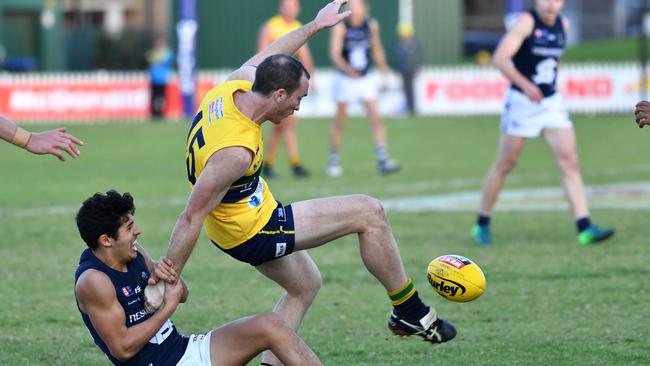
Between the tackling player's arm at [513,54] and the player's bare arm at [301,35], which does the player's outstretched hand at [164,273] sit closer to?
the player's bare arm at [301,35]

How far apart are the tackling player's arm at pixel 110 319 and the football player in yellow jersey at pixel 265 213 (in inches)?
9.5

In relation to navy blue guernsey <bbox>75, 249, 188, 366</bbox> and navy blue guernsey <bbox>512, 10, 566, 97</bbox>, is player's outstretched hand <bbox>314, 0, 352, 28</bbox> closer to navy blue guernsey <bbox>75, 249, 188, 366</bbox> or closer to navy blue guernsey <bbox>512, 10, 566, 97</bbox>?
navy blue guernsey <bbox>75, 249, 188, 366</bbox>

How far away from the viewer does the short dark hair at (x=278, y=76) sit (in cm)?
603

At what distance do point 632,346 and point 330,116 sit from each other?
83.0ft

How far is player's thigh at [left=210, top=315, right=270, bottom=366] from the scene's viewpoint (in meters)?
5.79

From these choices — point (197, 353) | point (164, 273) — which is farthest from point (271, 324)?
point (164, 273)

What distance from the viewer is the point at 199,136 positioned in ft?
19.9

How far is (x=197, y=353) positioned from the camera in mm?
5812

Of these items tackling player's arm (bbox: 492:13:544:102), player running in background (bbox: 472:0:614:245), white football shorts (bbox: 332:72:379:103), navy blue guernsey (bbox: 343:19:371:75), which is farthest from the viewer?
navy blue guernsey (bbox: 343:19:371:75)

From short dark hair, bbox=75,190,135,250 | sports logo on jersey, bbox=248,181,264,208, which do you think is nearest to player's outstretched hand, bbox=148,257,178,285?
short dark hair, bbox=75,190,135,250

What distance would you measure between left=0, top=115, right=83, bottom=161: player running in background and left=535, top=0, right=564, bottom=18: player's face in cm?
539

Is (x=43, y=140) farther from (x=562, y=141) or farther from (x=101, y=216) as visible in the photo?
(x=562, y=141)

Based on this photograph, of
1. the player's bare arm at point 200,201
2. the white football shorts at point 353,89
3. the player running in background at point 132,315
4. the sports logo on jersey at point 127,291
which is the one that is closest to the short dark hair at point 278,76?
the player's bare arm at point 200,201

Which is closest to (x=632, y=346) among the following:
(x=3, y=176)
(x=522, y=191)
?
(x=522, y=191)
